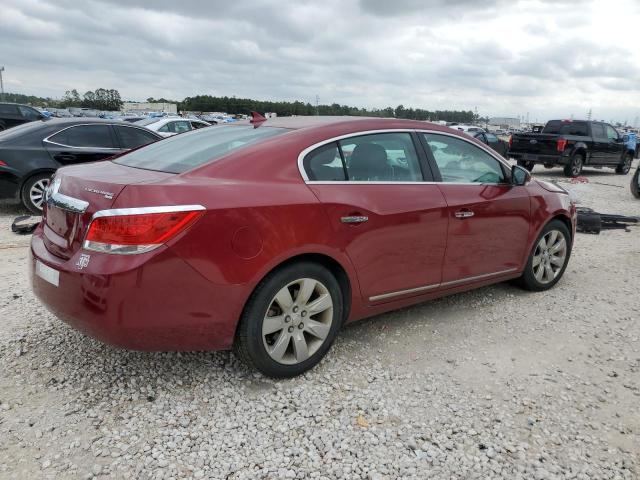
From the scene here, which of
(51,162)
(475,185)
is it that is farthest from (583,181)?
(51,162)

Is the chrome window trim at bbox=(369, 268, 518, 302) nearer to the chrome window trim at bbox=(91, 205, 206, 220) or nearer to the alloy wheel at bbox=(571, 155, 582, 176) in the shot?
the chrome window trim at bbox=(91, 205, 206, 220)

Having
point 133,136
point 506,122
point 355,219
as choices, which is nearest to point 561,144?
point 133,136

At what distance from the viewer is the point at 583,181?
14.9m

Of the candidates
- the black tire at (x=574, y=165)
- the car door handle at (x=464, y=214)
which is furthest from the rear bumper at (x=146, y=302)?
the black tire at (x=574, y=165)

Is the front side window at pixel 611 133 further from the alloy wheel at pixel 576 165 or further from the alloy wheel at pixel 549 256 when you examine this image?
the alloy wheel at pixel 549 256

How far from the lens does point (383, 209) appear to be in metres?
3.45

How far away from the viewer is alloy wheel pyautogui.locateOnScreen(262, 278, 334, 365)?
120 inches

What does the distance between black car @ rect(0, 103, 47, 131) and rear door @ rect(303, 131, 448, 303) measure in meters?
19.4

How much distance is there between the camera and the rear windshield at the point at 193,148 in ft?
10.5

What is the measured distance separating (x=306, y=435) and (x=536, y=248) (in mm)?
3133

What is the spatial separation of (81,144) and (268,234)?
6300 mm

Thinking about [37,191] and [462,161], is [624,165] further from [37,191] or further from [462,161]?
A: [37,191]

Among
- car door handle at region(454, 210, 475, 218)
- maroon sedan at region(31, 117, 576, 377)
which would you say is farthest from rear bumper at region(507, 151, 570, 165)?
car door handle at region(454, 210, 475, 218)

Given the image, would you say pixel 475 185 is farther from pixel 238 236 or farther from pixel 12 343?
pixel 12 343
